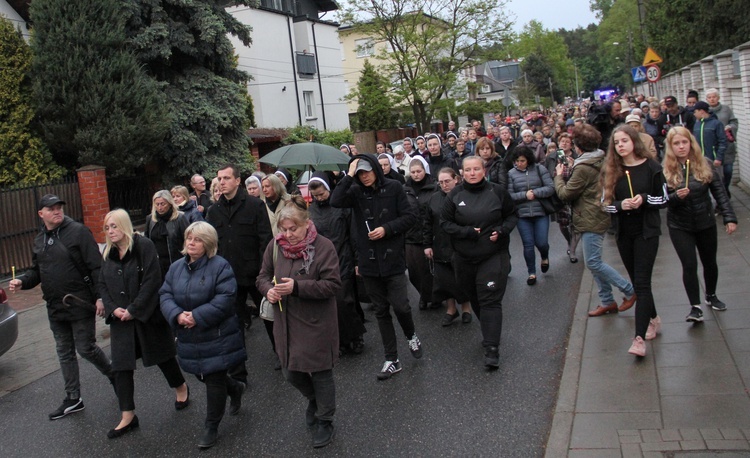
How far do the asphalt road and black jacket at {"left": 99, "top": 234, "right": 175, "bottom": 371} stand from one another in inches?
24.3

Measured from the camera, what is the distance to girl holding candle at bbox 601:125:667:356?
564 centimetres

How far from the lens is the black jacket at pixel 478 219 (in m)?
6.09

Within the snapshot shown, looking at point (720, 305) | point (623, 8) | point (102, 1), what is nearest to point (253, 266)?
point (720, 305)

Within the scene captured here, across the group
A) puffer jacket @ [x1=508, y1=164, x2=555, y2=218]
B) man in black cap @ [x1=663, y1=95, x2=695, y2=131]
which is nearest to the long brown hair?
puffer jacket @ [x1=508, y1=164, x2=555, y2=218]

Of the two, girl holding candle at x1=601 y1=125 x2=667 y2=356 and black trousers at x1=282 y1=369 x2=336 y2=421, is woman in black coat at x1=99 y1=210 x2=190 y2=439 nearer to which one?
black trousers at x1=282 y1=369 x2=336 y2=421

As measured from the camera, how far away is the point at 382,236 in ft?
20.1

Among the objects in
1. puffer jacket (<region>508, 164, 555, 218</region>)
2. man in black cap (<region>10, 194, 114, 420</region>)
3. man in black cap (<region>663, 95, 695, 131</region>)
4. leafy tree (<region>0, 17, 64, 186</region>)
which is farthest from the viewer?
leafy tree (<region>0, 17, 64, 186</region>)

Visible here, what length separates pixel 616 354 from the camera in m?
5.96

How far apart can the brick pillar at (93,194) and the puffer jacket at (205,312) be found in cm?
934

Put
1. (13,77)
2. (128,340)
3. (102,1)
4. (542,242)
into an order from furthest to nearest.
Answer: (102,1)
(13,77)
(542,242)
(128,340)

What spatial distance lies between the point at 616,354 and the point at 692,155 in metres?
1.86

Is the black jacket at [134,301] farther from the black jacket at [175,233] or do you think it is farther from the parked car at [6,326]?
the parked car at [6,326]

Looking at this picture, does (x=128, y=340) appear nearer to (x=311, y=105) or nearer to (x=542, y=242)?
(x=542, y=242)

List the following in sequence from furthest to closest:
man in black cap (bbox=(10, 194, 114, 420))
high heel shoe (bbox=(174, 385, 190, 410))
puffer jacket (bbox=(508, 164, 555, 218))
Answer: puffer jacket (bbox=(508, 164, 555, 218)) → high heel shoe (bbox=(174, 385, 190, 410)) → man in black cap (bbox=(10, 194, 114, 420))
